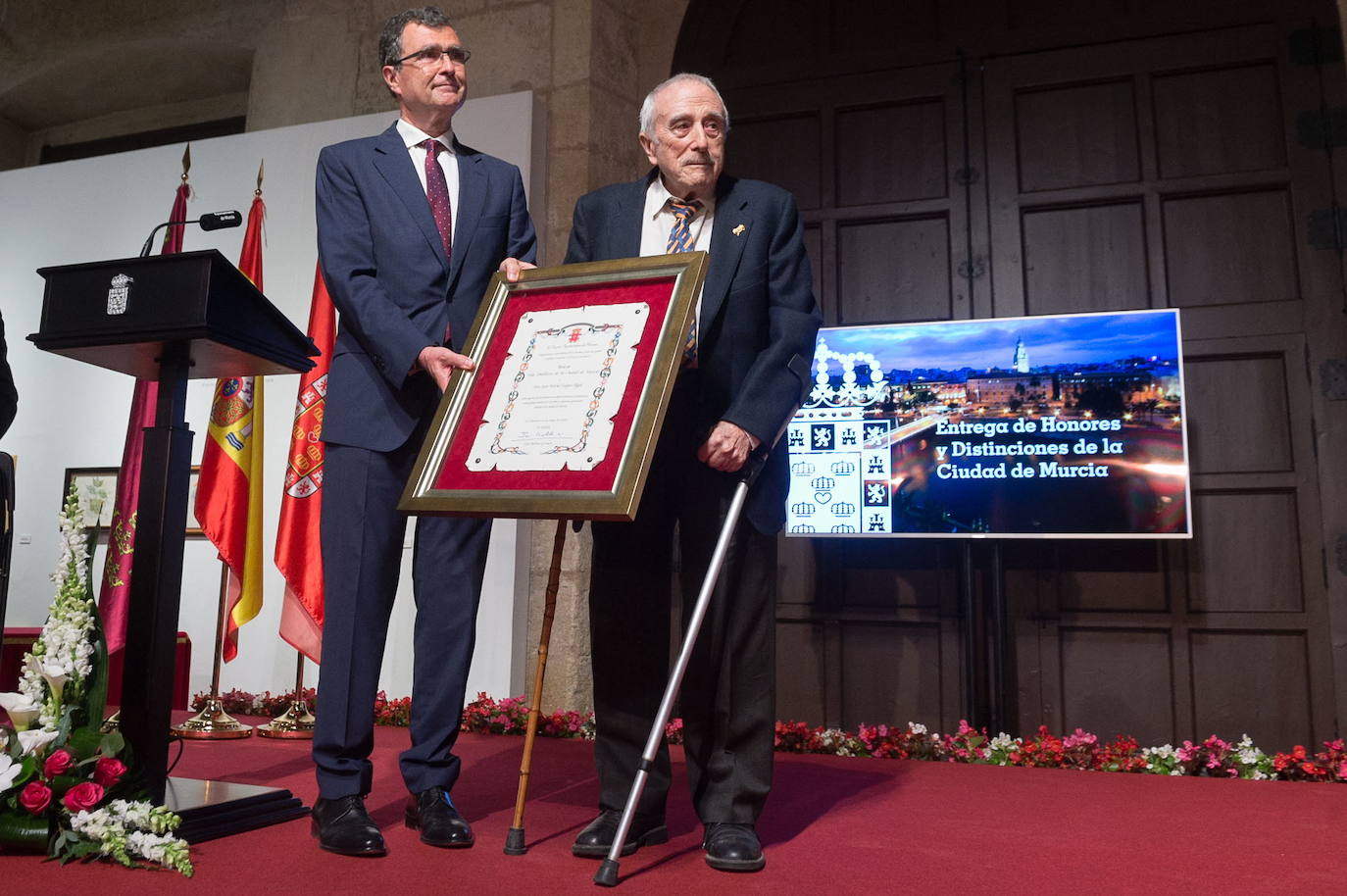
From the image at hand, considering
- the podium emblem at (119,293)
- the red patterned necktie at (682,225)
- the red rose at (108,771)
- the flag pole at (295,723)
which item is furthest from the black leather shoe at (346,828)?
the flag pole at (295,723)

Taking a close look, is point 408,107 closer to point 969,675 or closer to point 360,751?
point 360,751

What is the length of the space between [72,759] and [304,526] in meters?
2.15

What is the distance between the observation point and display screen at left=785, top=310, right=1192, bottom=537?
391 centimetres

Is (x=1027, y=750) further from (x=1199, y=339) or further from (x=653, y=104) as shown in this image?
(x=653, y=104)

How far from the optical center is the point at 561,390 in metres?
2.03

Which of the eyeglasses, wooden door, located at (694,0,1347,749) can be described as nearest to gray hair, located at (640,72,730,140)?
the eyeglasses

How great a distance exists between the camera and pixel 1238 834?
7.97 feet

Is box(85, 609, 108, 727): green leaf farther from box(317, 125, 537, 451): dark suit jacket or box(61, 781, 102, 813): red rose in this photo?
box(317, 125, 537, 451): dark suit jacket

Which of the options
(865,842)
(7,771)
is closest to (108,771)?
(7,771)

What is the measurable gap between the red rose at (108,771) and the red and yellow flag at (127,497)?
1941 millimetres

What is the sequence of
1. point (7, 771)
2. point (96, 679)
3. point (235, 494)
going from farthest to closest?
point (235, 494), point (96, 679), point (7, 771)

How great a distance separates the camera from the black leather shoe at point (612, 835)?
2.03 metres

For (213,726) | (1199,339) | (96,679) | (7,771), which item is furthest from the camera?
(1199,339)

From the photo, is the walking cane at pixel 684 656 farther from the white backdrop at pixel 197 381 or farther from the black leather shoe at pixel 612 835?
the white backdrop at pixel 197 381
